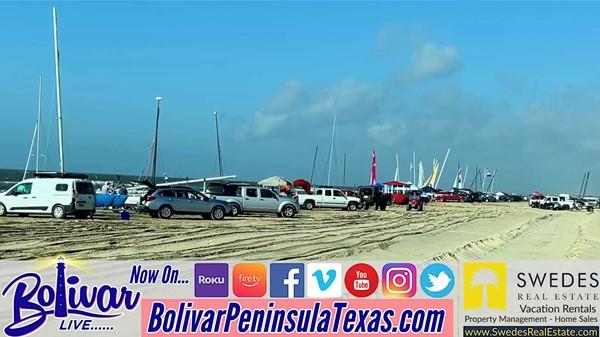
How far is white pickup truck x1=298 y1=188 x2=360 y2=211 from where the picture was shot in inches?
2030

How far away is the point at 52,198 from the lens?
104ft

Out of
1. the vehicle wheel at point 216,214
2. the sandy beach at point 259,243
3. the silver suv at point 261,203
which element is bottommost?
the sandy beach at point 259,243

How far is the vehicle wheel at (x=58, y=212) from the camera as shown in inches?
1237

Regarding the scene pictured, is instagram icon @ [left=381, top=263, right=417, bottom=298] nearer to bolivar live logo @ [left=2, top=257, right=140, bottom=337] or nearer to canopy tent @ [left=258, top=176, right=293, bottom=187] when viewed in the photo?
bolivar live logo @ [left=2, top=257, right=140, bottom=337]

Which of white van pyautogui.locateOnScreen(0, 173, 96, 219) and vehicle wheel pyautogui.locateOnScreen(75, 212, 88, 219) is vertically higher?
white van pyautogui.locateOnScreen(0, 173, 96, 219)

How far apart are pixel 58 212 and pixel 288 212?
12281 mm

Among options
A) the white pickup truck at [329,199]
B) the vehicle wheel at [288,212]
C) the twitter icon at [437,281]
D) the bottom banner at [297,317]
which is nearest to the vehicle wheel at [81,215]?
the vehicle wheel at [288,212]

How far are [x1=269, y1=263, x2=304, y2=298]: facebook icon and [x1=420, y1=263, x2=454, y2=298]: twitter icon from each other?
4.34ft

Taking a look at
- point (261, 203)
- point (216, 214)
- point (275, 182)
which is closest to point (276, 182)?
point (275, 182)

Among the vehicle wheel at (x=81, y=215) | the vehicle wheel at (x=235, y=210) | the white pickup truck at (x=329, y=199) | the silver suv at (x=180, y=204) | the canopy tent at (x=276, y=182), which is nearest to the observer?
the vehicle wheel at (x=81, y=215)

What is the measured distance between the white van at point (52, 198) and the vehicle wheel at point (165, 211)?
313 cm

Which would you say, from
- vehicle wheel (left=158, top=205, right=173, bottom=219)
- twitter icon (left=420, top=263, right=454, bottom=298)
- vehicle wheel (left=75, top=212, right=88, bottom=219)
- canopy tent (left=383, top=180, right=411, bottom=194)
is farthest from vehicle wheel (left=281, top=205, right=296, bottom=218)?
canopy tent (left=383, top=180, right=411, bottom=194)

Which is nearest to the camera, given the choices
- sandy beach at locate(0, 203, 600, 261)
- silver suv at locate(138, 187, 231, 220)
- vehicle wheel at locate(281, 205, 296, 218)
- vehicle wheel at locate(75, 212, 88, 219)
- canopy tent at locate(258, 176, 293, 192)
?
sandy beach at locate(0, 203, 600, 261)

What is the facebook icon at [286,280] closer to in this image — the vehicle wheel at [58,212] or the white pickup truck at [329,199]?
the vehicle wheel at [58,212]
